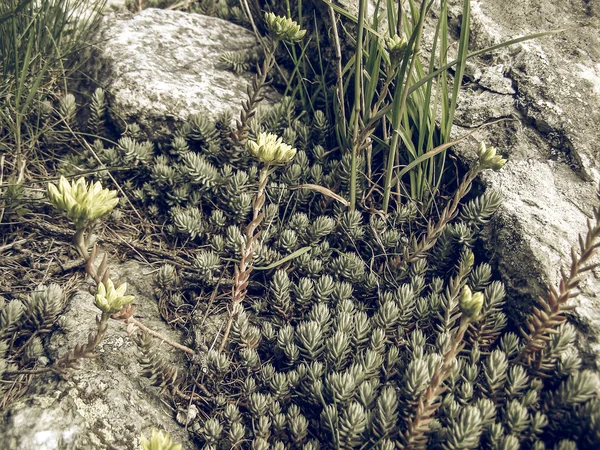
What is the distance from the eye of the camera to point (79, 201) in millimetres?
2070

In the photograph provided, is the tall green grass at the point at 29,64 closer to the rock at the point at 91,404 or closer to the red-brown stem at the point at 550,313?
the rock at the point at 91,404

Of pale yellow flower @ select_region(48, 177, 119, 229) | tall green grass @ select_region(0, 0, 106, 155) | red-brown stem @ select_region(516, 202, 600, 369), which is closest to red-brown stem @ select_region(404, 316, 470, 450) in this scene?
red-brown stem @ select_region(516, 202, 600, 369)

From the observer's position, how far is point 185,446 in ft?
8.07

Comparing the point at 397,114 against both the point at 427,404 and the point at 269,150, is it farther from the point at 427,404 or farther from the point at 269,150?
the point at 427,404

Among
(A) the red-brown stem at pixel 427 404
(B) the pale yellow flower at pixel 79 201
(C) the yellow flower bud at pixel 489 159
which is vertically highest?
(C) the yellow flower bud at pixel 489 159

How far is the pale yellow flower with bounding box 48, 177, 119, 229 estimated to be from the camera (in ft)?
6.75

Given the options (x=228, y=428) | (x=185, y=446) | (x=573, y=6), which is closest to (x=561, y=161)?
(x=573, y=6)

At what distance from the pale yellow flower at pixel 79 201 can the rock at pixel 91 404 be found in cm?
79

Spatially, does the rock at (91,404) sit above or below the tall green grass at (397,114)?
below

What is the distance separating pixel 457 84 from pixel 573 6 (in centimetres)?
150

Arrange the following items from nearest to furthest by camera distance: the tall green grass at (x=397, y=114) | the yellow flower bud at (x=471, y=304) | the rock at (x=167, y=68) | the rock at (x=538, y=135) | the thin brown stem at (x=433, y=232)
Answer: the yellow flower bud at (x=471, y=304) → the rock at (x=538, y=135) → the thin brown stem at (x=433, y=232) → the tall green grass at (x=397, y=114) → the rock at (x=167, y=68)

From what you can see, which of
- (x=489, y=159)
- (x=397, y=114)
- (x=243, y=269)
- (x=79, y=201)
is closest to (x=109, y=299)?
(x=79, y=201)

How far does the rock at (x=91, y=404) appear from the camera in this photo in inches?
87.4

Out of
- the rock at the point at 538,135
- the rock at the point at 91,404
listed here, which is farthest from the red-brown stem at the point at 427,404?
the rock at the point at 91,404
